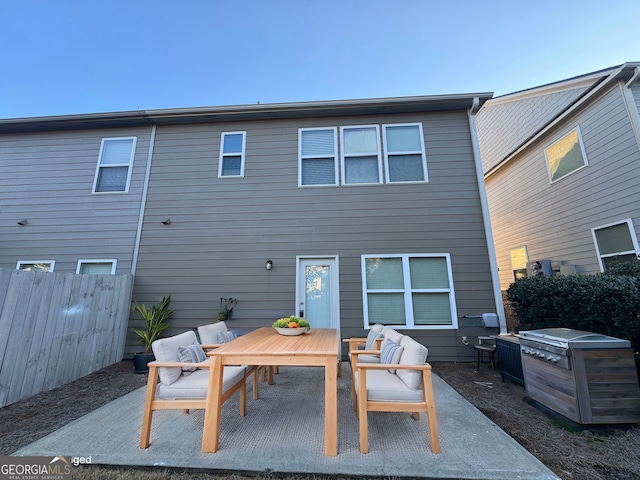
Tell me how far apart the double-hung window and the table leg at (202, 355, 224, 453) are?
10.6 feet

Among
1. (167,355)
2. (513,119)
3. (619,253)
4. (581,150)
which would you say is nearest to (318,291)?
(167,355)

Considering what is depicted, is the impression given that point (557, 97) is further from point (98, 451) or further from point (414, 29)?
point (98, 451)

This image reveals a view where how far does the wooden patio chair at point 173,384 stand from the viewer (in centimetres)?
214

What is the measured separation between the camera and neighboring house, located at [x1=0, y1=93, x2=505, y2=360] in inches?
195

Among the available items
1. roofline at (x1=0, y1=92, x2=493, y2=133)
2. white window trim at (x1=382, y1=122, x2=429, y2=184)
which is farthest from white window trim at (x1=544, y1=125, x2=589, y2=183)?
white window trim at (x1=382, y1=122, x2=429, y2=184)

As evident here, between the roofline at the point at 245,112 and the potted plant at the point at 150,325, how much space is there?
415 centimetres

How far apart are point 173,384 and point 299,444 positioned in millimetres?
1274

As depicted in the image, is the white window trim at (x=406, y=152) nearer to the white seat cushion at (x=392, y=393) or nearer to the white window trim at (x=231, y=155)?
the white window trim at (x=231, y=155)

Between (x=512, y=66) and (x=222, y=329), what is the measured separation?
10.8 meters

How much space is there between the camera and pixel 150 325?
15.5 ft

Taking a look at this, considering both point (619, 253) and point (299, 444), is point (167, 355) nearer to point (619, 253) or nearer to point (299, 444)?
point (299, 444)

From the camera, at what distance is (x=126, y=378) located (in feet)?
13.2

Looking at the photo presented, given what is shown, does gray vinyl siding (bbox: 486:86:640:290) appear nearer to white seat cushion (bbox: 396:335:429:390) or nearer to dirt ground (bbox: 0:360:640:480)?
dirt ground (bbox: 0:360:640:480)

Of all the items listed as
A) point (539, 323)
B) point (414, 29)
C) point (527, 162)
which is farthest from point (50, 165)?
point (527, 162)
